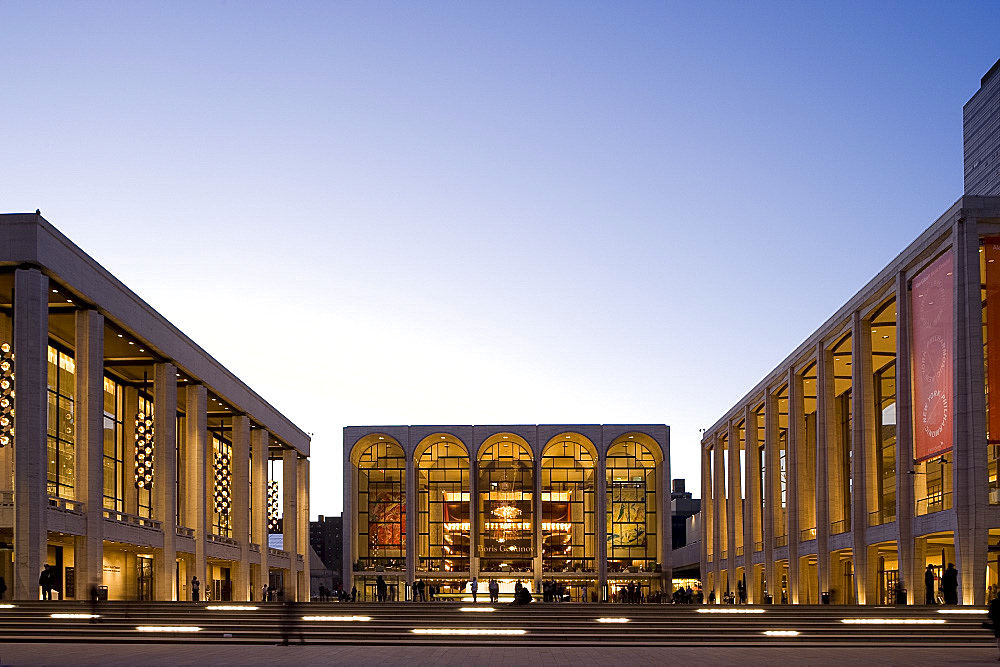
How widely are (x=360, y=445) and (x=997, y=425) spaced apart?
194ft

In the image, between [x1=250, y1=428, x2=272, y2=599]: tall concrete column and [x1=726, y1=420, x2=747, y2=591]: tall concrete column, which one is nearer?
[x1=250, y1=428, x2=272, y2=599]: tall concrete column

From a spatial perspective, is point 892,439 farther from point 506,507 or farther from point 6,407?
point 506,507

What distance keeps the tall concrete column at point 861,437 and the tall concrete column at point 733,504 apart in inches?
961

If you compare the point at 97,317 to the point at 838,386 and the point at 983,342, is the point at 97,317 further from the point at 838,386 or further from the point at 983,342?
the point at 838,386

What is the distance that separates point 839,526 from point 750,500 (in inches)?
664

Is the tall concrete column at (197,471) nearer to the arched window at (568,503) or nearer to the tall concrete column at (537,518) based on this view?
the tall concrete column at (537,518)

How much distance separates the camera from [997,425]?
33469 mm

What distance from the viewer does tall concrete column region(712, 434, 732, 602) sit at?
7438 centimetres

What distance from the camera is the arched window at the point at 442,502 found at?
89.2 meters

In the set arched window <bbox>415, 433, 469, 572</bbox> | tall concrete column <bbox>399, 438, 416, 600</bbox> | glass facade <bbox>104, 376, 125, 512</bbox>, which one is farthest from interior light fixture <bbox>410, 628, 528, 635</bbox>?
arched window <bbox>415, 433, 469, 572</bbox>

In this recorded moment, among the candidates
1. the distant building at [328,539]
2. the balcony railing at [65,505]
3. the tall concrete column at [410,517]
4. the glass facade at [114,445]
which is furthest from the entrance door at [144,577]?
the distant building at [328,539]

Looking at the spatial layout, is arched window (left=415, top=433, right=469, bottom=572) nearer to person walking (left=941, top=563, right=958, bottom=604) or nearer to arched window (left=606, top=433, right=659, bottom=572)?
arched window (left=606, top=433, right=659, bottom=572)

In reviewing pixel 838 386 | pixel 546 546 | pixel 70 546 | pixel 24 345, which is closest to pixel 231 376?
pixel 70 546

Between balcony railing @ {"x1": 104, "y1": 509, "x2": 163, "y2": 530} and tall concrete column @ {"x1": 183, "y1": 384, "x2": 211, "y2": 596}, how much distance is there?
5.66 meters
